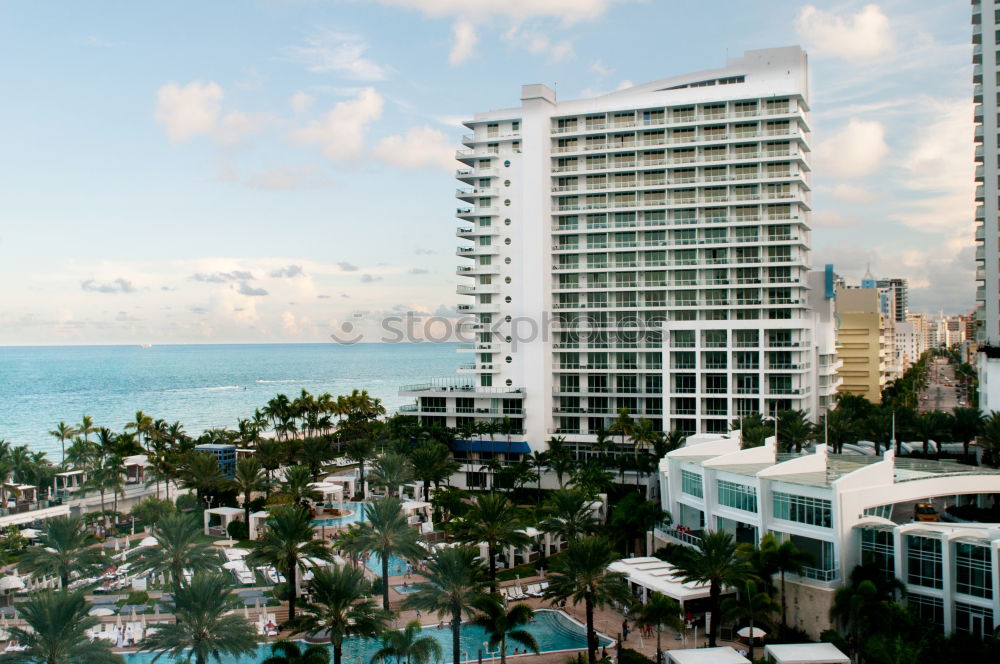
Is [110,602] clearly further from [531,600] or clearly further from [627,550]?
[627,550]

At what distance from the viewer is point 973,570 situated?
113 ft

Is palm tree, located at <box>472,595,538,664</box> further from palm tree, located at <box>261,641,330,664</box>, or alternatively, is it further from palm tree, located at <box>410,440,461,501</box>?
palm tree, located at <box>410,440,461,501</box>

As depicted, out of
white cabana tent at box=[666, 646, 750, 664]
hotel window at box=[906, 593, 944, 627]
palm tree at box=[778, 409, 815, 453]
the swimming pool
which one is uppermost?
palm tree at box=[778, 409, 815, 453]

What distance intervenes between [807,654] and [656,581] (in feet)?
30.1

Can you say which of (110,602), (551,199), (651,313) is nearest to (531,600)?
(110,602)

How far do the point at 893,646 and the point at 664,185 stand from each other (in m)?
55.4

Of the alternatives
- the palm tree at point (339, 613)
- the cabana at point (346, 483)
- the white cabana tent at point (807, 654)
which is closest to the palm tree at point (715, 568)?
the white cabana tent at point (807, 654)

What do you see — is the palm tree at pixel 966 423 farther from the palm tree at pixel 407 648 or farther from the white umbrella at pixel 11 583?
the white umbrella at pixel 11 583

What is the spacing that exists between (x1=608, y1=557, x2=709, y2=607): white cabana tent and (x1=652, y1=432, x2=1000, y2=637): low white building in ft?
13.9

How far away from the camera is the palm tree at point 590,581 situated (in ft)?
114

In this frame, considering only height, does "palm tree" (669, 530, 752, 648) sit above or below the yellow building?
below

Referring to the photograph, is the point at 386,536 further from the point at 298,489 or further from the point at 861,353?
the point at 861,353

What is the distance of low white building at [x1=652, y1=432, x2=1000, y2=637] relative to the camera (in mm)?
34844

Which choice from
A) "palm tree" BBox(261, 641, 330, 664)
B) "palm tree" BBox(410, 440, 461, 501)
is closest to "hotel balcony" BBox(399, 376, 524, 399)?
"palm tree" BBox(410, 440, 461, 501)
